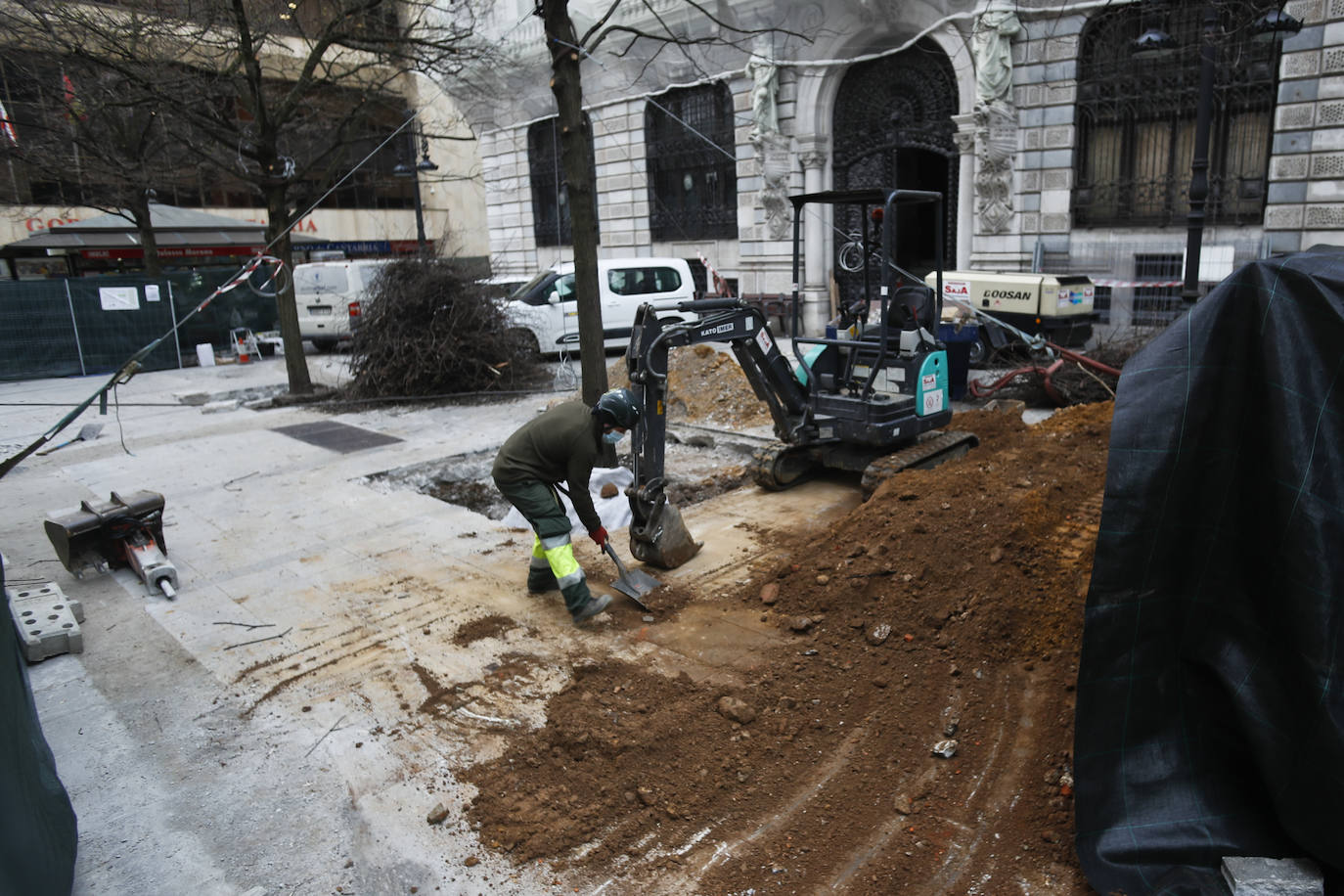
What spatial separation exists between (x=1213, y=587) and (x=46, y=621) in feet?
21.5

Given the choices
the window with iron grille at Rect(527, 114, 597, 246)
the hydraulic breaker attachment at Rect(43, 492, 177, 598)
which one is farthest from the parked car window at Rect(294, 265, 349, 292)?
the hydraulic breaker attachment at Rect(43, 492, 177, 598)

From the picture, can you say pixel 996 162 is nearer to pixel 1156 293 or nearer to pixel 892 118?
pixel 892 118

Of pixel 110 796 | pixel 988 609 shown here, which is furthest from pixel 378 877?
pixel 988 609

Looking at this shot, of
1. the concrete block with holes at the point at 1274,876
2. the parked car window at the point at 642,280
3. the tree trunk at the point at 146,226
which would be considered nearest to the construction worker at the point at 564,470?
the concrete block with holes at the point at 1274,876

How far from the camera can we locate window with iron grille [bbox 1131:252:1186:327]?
14.9 metres

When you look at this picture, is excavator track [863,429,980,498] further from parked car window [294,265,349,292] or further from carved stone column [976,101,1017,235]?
parked car window [294,265,349,292]

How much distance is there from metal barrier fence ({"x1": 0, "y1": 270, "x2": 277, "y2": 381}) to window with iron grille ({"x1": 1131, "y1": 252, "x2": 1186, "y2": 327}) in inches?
703

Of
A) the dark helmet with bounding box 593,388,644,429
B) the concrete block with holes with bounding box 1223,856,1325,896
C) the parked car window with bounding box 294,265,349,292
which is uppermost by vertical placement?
the parked car window with bounding box 294,265,349,292

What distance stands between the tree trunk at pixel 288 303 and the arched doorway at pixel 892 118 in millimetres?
11026

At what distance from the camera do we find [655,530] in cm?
633

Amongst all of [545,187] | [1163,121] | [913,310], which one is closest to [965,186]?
[1163,121]

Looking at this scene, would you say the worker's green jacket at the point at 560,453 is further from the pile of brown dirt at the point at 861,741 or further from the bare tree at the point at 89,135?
the bare tree at the point at 89,135

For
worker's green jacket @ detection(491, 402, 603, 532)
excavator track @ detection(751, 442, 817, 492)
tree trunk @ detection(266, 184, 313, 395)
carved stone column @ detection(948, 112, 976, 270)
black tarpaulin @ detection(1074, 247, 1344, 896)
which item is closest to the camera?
black tarpaulin @ detection(1074, 247, 1344, 896)

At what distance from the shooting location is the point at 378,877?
3.54 metres
